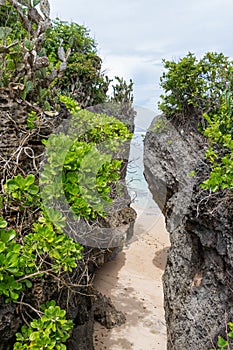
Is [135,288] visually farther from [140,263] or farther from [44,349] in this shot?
[44,349]

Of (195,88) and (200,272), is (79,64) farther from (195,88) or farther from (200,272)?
(200,272)

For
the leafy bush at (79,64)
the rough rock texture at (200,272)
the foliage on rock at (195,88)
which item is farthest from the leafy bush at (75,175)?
the leafy bush at (79,64)

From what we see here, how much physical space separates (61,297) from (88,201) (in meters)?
0.81

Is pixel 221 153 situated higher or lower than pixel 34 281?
higher

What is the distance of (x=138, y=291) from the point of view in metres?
7.18

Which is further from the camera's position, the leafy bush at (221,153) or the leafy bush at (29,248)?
the leafy bush at (221,153)

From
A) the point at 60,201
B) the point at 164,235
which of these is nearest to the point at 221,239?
the point at 60,201

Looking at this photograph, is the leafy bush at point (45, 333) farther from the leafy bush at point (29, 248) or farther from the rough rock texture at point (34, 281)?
the leafy bush at point (29, 248)

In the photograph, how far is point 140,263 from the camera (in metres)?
8.95

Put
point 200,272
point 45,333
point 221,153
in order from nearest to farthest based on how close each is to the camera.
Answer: point 45,333
point 221,153
point 200,272

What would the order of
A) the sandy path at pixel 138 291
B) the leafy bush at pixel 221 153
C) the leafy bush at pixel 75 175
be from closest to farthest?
the leafy bush at pixel 75 175 < the leafy bush at pixel 221 153 < the sandy path at pixel 138 291

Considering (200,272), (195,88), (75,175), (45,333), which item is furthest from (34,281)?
(195,88)

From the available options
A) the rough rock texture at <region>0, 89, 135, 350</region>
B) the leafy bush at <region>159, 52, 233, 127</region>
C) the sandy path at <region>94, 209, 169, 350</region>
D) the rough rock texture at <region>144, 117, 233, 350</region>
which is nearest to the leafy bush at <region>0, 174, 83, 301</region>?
the rough rock texture at <region>0, 89, 135, 350</region>

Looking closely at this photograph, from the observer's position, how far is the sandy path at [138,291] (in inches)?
208
